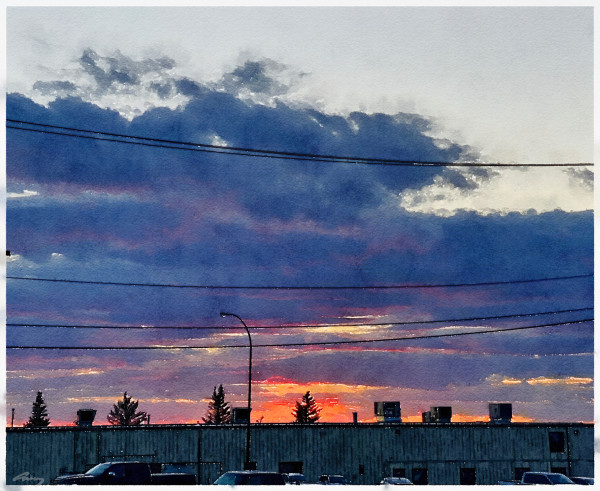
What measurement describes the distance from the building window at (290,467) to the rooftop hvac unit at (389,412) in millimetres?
6668

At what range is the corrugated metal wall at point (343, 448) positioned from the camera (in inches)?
2173

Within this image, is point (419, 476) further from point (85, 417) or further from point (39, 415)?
point (39, 415)

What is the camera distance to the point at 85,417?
56.1 metres

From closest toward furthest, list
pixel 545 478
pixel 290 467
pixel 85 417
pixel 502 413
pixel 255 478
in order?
1. pixel 255 478
2. pixel 545 478
3. pixel 85 417
4. pixel 290 467
5. pixel 502 413

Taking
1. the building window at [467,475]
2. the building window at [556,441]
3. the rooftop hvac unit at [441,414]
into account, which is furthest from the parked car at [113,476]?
the building window at [556,441]

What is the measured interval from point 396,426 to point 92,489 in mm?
39795

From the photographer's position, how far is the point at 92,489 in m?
20.7

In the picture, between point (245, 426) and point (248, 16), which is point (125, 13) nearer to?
point (248, 16)

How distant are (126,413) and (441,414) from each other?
417ft

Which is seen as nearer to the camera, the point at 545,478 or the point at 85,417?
the point at 545,478

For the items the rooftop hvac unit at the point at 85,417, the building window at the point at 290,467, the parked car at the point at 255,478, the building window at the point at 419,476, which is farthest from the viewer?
the building window at the point at 290,467

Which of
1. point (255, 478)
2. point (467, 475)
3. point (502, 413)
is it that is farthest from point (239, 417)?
point (255, 478)
